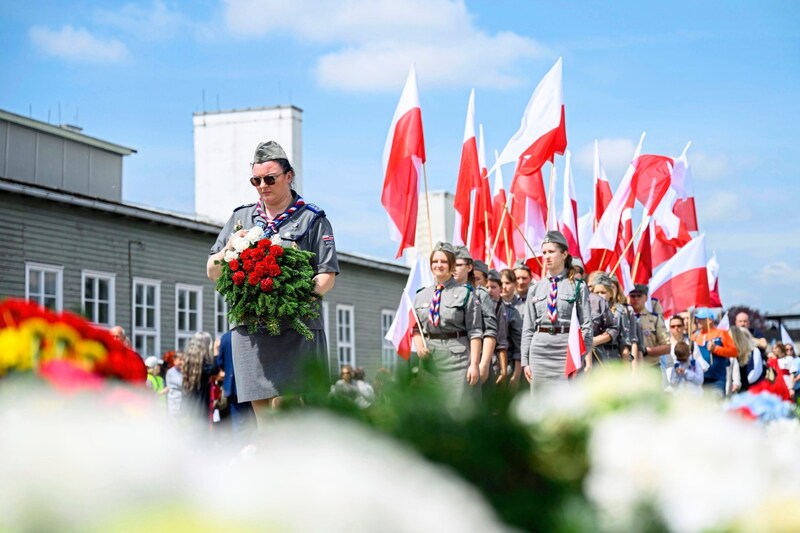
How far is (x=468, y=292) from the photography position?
997cm

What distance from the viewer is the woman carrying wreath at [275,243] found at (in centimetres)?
607

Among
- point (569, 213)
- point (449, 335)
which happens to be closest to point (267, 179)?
point (449, 335)

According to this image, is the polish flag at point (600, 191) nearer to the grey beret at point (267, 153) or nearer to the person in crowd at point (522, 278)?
the person in crowd at point (522, 278)

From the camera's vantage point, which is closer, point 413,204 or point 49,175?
point 413,204

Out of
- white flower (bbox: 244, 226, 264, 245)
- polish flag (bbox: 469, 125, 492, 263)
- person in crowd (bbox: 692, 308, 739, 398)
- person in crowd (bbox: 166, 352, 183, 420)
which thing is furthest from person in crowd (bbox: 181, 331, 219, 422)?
person in crowd (bbox: 692, 308, 739, 398)

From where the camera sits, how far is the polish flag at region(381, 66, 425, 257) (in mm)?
12430

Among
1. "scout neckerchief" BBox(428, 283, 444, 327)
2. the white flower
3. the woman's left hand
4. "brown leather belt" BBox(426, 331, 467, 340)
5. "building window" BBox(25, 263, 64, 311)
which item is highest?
"building window" BBox(25, 263, 64, 311)

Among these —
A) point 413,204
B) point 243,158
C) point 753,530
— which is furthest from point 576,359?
point 243,158

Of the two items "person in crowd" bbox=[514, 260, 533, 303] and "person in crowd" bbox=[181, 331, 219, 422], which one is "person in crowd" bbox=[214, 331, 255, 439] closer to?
"person in crowd" bbox=[181, 331, 219, 422]

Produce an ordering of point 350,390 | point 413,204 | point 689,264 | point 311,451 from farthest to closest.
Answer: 1. point 689,264
2. point 413,204
3. point 350,390
4. point 311,451

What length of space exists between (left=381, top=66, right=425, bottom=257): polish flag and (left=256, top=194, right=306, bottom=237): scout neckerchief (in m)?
5.81

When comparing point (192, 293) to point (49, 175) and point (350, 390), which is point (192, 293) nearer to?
point (49, 175)

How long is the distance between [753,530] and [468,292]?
8457 millimetres

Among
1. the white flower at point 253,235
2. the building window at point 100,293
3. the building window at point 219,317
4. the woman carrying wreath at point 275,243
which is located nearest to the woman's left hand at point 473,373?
the woman carrying wreath at point 275,243
